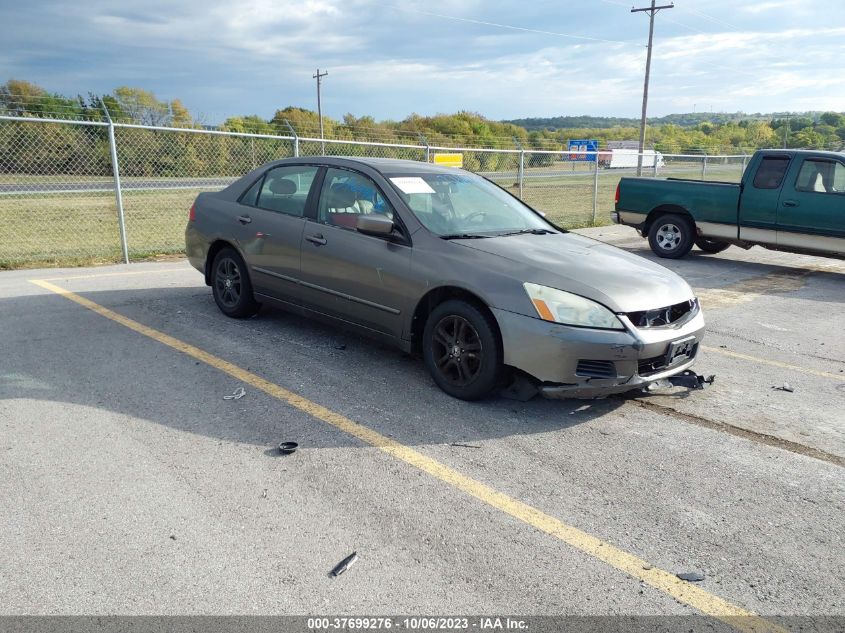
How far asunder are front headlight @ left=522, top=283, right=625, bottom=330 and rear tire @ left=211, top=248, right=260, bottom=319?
302 centimetres

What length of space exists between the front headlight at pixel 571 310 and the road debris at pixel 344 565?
1.89 meters

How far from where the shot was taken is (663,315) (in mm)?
4305

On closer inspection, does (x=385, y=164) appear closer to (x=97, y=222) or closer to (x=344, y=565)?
(x=344, y=565)

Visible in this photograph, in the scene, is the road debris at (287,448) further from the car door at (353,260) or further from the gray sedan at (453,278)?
the car door at (353,260)

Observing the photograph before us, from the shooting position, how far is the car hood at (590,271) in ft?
13.6

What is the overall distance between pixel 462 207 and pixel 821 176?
735cm

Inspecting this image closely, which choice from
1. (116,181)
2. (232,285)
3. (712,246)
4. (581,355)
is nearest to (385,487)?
(581,355)

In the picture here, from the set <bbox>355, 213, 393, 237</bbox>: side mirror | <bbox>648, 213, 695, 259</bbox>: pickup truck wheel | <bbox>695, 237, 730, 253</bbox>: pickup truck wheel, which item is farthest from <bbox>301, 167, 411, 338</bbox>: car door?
<bbox>695, 237, 730, 253</bbox>: pickup truck wheel

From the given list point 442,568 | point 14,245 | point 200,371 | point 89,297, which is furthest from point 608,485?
point 14,245

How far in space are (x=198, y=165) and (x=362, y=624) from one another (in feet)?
53.5

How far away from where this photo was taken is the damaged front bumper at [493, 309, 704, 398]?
3.97 meters

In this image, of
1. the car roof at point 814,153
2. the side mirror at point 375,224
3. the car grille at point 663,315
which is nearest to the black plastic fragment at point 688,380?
the car grille at point 663,315

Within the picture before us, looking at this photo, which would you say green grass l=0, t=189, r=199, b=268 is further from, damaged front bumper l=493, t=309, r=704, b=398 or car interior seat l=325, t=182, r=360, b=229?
damaged front bumper l=493, t=309, r=704, b=398

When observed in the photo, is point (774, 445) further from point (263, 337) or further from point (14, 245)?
point (14, 245)
